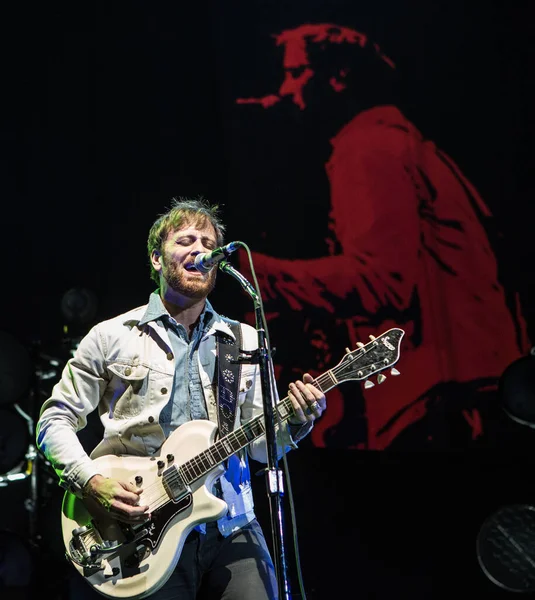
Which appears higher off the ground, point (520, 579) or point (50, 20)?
point (50, 20)

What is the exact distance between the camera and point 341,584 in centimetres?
509

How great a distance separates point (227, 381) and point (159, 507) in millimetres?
741

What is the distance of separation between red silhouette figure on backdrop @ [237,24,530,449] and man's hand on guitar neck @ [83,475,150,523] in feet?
7.30

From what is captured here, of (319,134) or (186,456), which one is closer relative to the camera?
(186,456)

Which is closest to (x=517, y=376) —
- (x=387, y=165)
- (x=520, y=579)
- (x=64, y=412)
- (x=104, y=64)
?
(x=520, y=579)

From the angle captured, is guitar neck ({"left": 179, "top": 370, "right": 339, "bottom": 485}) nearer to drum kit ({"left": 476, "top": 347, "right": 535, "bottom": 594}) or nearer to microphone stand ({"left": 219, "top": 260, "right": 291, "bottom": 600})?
microphone stand ({"left": 219, "top": 260, "right": 291, "bottom": 600})

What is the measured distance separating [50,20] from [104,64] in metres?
0.67

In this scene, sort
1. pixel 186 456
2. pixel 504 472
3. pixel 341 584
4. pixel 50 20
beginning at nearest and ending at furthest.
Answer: pixel 186 456, pixel 504 472, pixel 341 584, pixel 50 20

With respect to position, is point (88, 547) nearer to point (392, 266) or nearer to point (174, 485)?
point (174, 485)

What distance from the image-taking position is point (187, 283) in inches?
137

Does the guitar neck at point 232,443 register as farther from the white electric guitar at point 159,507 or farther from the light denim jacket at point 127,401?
the light denim jacket at point 127,401

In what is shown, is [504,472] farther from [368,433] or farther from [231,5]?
[231,5]

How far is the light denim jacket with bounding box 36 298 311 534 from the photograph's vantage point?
10.5ft

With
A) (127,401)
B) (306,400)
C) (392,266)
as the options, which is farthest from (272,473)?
(392,266)
